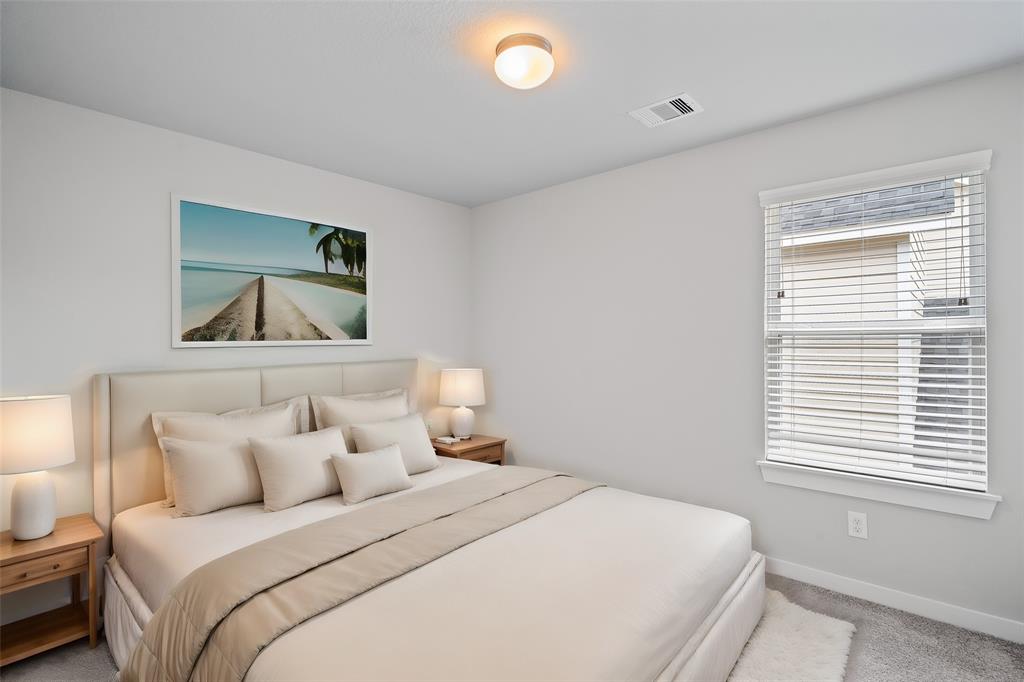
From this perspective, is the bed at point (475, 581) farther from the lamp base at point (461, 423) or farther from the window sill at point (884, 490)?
the lamp base at point (461, 423)

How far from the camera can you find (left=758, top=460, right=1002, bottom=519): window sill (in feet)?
7.52

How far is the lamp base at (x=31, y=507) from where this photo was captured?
7.16ft

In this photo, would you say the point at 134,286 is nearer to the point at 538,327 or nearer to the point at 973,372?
the point at 538,327

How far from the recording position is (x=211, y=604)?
1.60m

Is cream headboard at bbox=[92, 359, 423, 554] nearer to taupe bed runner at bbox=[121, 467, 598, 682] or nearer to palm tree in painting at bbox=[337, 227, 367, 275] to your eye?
palm tree in painting at bbox=[337, 227, 367, 275]

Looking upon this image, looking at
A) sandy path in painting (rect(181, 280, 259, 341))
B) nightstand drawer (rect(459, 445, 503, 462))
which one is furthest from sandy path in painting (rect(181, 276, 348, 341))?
nightstand drawer (rect(459, 445, 503, 462))

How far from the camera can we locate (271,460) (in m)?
2.49

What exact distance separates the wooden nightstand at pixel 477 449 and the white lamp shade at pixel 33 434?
7.12 ft

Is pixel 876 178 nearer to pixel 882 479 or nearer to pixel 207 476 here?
pixel 882 479

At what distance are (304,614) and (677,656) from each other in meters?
1.18

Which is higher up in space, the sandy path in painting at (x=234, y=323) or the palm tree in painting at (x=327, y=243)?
the palm tree in painting at (x=327, y=243)

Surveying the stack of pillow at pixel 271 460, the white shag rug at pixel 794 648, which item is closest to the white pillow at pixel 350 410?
the stack of pillow at pixel 271 460

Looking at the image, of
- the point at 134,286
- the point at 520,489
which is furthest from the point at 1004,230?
the point at 134,286

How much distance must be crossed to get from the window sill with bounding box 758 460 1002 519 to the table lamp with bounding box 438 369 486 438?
2.07 metres
